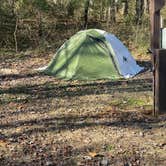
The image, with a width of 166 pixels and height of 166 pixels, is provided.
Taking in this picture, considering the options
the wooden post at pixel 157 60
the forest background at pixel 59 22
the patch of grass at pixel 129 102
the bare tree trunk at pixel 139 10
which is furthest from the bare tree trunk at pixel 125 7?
the wooden post at pixel 157 60

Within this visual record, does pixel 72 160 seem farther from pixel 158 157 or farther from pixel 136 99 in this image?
pixel 136 99

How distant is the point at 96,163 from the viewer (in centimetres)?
546

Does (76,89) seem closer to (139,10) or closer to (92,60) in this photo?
(92,60)

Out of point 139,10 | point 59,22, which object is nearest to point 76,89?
point 59,22

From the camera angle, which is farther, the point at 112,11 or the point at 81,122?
the point at 112,11

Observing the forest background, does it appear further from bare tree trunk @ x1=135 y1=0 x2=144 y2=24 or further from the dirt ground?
the dirt ground

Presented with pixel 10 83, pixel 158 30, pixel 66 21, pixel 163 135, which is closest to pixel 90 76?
pixel 10 83

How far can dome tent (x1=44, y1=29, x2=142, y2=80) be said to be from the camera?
11.1 meters

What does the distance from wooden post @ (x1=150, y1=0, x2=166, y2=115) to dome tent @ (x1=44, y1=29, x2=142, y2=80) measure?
146 inches

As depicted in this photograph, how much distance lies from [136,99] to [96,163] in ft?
11.5

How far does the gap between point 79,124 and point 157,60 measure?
1599mm

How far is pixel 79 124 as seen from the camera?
7055 millimetres

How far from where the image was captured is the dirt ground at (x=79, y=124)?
5.68m

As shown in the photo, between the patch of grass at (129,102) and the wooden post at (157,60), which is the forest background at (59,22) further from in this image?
the wooden post at (157,60)
